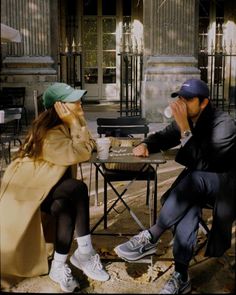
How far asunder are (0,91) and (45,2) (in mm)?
2228

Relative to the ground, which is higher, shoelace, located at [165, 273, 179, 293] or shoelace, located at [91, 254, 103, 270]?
shoelace, located at [91, 254, 103, 270]

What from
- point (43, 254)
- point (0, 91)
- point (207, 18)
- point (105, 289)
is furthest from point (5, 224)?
point (207, 18)

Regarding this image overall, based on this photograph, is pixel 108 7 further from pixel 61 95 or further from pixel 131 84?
pixel 61 95

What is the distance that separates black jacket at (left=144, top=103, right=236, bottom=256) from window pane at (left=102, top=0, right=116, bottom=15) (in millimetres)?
13691

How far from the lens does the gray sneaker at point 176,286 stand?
3422 millimetres

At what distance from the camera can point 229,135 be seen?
141 inches

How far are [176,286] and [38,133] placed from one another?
1321 mm

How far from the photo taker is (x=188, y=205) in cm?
357

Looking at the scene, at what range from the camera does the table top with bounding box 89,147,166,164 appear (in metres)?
3.84

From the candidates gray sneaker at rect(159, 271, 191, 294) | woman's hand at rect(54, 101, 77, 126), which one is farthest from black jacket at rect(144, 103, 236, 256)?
woman's hand at rect(54, 101, 77, 126)

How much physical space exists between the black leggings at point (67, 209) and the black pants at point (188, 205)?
0.53 m

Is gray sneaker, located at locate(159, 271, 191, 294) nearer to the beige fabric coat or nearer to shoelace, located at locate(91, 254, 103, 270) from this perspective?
shoelace, located at locate(91, 254, 103, 270)

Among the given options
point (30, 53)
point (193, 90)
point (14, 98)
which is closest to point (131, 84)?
point (30, 53)

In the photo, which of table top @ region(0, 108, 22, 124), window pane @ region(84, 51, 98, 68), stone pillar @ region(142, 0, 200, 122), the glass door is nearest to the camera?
table top @ region(0, 108, 22, 124)
